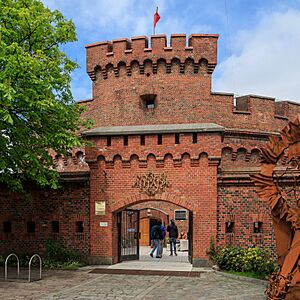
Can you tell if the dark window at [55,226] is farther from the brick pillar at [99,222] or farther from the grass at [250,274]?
the grass at [250,274]

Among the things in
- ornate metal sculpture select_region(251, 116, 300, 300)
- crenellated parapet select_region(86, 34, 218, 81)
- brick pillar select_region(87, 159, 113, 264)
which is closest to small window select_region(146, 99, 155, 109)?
crenellated parapet select_region(86, 34, 218, 81)

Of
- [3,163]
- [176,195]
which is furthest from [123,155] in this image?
[3,163]

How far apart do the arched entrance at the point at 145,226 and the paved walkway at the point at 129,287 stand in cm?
287

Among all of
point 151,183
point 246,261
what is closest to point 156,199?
point 151,183

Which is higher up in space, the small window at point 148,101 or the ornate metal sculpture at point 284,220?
the small window at point 148,101

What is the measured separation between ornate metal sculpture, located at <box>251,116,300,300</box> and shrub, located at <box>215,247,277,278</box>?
16.1ft

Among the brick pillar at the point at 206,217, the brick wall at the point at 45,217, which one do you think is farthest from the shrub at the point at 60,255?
the brick pillar at the point at 206,217

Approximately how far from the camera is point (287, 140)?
839 centimetres

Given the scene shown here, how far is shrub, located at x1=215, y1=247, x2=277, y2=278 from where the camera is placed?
1295cm

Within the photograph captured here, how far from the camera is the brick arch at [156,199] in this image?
1533 centimetres

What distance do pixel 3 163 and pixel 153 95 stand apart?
1069 centimetres

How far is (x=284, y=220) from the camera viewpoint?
26.9 ft

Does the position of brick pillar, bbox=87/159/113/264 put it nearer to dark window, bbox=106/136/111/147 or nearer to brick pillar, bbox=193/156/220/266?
dark window, bbox=106/136/111/147

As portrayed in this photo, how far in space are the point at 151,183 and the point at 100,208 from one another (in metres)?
2.09
